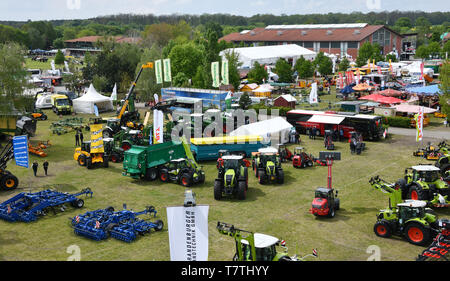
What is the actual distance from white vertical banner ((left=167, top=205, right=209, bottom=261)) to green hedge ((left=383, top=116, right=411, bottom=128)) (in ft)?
92.4

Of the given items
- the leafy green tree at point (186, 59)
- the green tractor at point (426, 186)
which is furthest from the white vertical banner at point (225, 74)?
the green tractor at point (426, 186)

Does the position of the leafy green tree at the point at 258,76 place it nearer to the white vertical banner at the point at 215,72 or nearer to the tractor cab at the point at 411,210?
the white vertical banner at the point at 215,72

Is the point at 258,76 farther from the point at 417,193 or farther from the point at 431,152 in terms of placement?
the point at 417,193

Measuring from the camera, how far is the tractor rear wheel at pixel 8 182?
68.0 feet

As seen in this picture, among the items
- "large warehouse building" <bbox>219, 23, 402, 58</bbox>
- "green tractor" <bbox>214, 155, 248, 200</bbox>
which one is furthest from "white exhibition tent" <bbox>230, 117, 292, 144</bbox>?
"large warehouse building" <bbox>219, 23, 402, 58</bbox>

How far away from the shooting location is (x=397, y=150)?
27.2 meters

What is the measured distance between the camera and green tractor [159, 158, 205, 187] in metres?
21.2

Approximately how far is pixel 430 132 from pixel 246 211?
19860 millimetres

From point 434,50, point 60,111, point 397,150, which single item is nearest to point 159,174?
point 397,150

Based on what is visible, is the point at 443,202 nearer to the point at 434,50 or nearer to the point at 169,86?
the point at 169,86

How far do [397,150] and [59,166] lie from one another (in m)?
19.8

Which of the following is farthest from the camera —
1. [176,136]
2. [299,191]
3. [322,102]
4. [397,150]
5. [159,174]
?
[322,102]

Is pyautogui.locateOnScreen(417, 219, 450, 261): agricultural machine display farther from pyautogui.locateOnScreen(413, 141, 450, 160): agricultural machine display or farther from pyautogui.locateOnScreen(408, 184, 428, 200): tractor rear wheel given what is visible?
pyautogui.locateOnScreen(413, 141, 450, 160): agricultural machine display

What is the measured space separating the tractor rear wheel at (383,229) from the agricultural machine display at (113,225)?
7.39 meters
